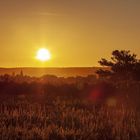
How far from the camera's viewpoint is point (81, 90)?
35.8 m

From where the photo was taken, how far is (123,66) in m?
35.2

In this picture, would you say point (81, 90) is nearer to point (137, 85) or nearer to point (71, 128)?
point (137, 85)

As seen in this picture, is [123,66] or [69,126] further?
[123,66]

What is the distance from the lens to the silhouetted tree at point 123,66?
3506 cm

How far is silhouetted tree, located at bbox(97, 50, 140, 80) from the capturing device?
35062 millimetres

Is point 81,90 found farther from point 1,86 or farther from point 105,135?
point 105,135

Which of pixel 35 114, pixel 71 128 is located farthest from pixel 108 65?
pixel 71 128

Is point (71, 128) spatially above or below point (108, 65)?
below

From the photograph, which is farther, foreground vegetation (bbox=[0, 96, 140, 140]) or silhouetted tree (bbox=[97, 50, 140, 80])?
silhouetted tree (bbox=[97, 50, 140, 80])

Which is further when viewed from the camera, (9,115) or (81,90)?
(81,90)

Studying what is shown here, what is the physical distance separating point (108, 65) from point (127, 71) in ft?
4.91

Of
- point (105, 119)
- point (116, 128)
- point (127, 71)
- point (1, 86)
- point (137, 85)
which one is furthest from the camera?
point (1, 86)

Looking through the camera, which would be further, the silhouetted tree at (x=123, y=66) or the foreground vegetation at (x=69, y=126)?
the silhouetted tree at (x=123, y=66)

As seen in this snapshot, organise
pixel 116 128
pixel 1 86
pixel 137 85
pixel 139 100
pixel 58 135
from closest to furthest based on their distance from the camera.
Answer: pixel 58 135, pixel 116 128, pixel 139 100, pixel 137 85, pixel 1 86
